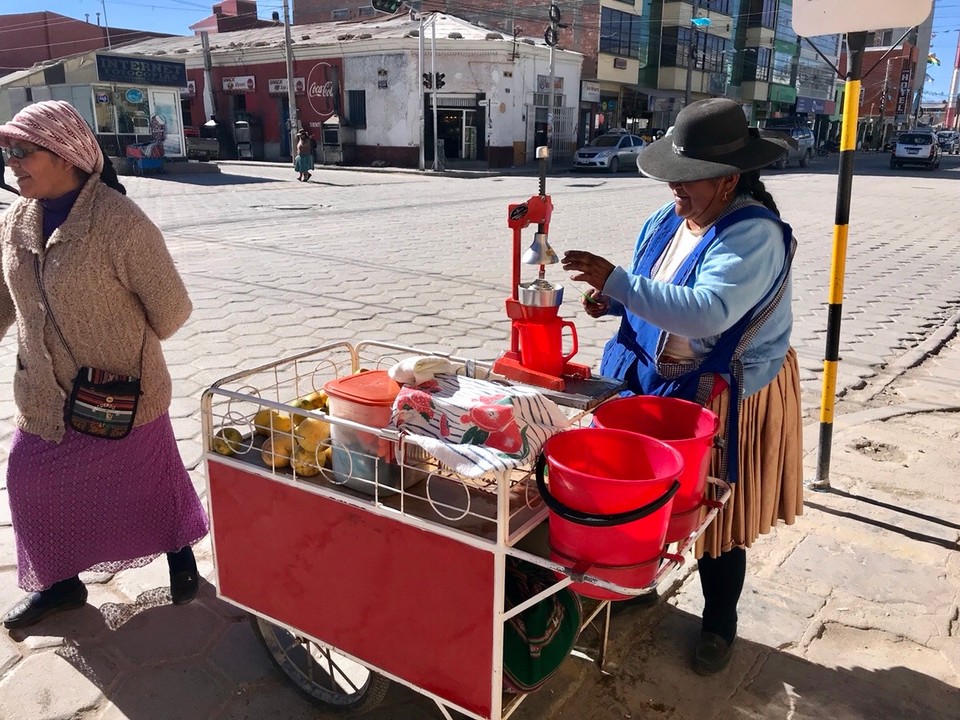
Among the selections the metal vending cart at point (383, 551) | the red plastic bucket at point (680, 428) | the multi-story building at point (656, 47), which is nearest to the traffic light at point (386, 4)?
the multi-story building at point (656, 47)

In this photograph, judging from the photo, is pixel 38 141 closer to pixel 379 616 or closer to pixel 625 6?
pixel 379 616

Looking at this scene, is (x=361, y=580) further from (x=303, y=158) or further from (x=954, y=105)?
(x=954, y=105)

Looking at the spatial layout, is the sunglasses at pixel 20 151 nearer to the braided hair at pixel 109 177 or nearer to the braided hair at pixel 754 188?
the braided hair at pixel 109 177

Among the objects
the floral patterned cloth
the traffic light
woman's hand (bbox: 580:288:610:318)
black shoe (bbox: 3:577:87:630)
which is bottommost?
black shoe (bbox: 3:577:87:630)

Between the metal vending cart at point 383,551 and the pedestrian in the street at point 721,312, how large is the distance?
40 cm

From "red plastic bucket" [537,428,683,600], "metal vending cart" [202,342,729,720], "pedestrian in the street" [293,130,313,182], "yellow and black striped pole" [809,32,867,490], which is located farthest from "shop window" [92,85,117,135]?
"red plastic bucket" [537,428,683,600]

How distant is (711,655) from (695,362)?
97 cm

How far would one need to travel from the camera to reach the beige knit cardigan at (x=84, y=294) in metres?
2.25

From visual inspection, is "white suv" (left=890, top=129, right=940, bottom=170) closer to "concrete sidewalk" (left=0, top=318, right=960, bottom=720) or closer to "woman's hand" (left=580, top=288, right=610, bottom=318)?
"concrete sidewalk" (left=0, top=318, right=960, bottom=720)

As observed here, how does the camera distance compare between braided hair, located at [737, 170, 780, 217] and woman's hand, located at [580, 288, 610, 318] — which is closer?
braided hair, located at [737, 170, 780, 217]

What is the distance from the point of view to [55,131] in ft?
7.12

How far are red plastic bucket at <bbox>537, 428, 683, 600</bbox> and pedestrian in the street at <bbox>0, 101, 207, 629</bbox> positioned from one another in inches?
55.8

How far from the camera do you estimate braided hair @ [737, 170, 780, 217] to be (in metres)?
2.07

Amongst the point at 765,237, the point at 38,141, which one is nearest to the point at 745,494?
the point at 765,237
